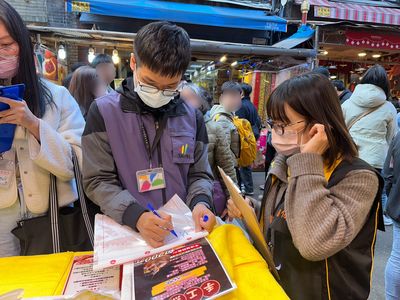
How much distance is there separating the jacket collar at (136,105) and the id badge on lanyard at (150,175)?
0.05 m

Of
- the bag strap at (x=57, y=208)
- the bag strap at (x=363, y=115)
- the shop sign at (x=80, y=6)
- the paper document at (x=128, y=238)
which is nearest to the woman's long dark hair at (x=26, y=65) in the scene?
the bag strap at (x=57, y=208)

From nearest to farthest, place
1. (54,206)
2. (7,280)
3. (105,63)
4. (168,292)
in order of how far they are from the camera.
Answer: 1. (168,292)
2. (7,280)
3. (54,206)
4. (105,63)

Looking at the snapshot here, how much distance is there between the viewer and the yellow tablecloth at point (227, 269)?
766 mm

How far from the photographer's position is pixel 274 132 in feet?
3.90

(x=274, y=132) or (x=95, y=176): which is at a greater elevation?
(x=274, y=132)

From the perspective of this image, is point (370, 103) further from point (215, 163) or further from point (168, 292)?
point (168, 292)

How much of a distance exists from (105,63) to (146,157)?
102 inches

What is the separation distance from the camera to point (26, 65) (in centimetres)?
115

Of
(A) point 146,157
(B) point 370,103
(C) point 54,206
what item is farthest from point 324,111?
(B) point 370,103

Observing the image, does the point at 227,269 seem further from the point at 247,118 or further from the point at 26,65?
the point at 247,118

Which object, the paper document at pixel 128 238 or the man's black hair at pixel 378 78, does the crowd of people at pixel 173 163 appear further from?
the man's black hair at pixel 378 78


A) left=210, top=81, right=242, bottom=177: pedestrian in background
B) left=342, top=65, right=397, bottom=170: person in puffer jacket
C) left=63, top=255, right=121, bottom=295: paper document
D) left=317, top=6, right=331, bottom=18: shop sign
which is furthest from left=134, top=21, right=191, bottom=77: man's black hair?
left=317, top=6, right=331, bottom=18: shop sign

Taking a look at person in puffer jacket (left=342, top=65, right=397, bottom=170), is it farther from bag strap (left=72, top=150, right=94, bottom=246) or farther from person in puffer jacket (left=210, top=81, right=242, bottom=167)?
bag strap (left=72, top=150, right=94, bottom=246)

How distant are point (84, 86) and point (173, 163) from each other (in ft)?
6.12
